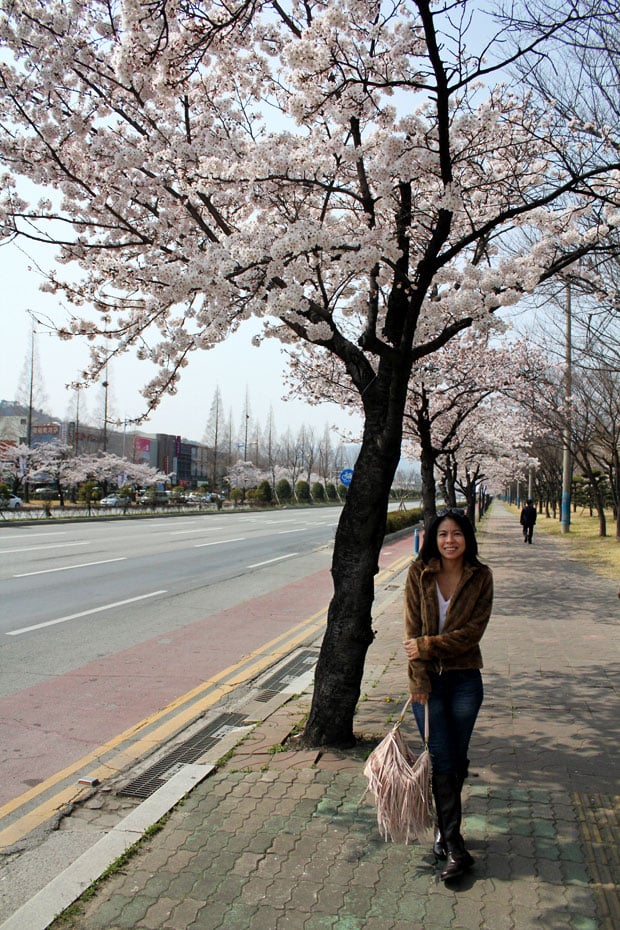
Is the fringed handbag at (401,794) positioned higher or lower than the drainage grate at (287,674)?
higher

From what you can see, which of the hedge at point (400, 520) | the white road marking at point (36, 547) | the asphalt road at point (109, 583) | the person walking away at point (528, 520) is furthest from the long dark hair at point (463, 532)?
the person walking away at point (528, 520)

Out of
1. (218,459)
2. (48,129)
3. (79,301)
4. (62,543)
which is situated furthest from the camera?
(218,459)

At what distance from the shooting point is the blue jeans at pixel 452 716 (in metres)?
3.36

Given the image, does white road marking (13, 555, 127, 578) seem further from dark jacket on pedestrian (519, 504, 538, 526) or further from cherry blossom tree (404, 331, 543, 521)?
dark jacket on pedestrian (519, 504, 538, 526)

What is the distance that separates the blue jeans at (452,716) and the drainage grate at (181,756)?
200cm

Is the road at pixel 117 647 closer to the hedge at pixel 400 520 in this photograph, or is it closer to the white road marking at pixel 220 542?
the white road marking at pixel 220 542

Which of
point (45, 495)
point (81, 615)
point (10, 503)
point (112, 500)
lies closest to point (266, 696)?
point (81, 615)

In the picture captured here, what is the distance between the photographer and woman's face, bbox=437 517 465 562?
11.3ft

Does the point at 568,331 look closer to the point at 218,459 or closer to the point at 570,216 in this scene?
the point at 570,216

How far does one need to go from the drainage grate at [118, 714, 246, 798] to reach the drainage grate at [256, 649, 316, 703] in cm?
59

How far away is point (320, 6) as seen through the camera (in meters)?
5.71

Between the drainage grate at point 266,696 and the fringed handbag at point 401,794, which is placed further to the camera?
the drainage grate at point 266,696

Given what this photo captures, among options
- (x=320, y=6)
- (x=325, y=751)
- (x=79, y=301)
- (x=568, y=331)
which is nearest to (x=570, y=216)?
(x=320, y=6)

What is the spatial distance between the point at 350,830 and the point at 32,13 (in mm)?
6153
